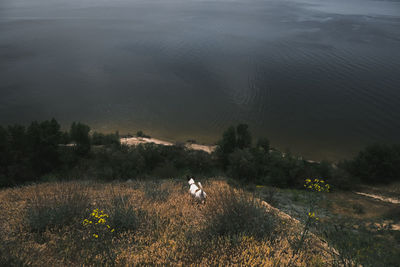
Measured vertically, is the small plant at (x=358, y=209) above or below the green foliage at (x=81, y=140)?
below

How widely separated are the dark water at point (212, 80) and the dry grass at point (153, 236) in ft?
63.1

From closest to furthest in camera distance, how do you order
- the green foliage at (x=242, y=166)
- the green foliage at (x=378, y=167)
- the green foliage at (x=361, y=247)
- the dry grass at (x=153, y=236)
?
the dry grass at (x=153, y=236)
the green foliage at (x=361, y=247)
the green foliage at (x=242, y=166)
the green foliage at (x=378, y=167)

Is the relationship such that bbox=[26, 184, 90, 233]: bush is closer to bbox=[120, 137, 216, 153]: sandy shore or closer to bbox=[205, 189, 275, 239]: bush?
bbox=[205, 189, 275, 239]: bush

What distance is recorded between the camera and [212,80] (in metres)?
36.3

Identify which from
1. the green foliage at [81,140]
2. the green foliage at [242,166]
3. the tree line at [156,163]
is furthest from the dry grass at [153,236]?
the green foliage at [81,140]

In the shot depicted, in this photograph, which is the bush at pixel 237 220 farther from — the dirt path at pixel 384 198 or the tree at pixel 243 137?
the tree at pixel 243 137

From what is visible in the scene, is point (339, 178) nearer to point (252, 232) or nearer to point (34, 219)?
point (252, 232)

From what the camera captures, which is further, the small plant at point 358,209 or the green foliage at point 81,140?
the green foliage at point 81,140

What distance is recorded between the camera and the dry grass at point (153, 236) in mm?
5000

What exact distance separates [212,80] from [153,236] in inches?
1260

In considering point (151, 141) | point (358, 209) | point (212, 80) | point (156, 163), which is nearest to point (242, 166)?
point (156, 163)

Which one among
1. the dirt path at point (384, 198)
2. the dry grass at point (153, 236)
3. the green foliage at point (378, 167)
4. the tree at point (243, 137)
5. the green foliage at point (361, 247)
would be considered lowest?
the dirt path at point (384, 198)

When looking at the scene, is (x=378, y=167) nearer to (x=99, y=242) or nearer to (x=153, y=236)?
(x=153, y=236)

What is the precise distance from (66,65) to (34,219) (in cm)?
3985
